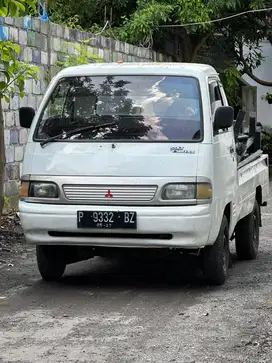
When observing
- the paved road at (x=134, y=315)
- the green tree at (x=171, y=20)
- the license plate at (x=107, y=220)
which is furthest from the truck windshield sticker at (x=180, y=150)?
the green tree at (x=171, y=20)

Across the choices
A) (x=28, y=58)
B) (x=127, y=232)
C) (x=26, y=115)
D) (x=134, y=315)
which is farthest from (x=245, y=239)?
(x=28, y=58)

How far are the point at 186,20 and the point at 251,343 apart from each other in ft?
46.5

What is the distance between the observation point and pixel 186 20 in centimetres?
1903

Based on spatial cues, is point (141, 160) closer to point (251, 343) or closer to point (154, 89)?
point (154, 89)

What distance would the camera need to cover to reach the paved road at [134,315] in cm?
550

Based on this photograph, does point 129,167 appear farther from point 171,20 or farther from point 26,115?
point 171,20

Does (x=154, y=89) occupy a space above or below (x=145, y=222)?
above

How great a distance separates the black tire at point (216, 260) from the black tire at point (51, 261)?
1405mm

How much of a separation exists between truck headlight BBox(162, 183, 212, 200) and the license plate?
1.13 feet

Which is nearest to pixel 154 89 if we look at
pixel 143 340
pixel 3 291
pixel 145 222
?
pixel 145 222

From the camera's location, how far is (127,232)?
709 centimetres

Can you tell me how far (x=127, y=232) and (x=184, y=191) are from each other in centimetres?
60

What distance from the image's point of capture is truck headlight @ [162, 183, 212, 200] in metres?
7.09

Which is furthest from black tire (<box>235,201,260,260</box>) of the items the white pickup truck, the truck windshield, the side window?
the truck windshield
